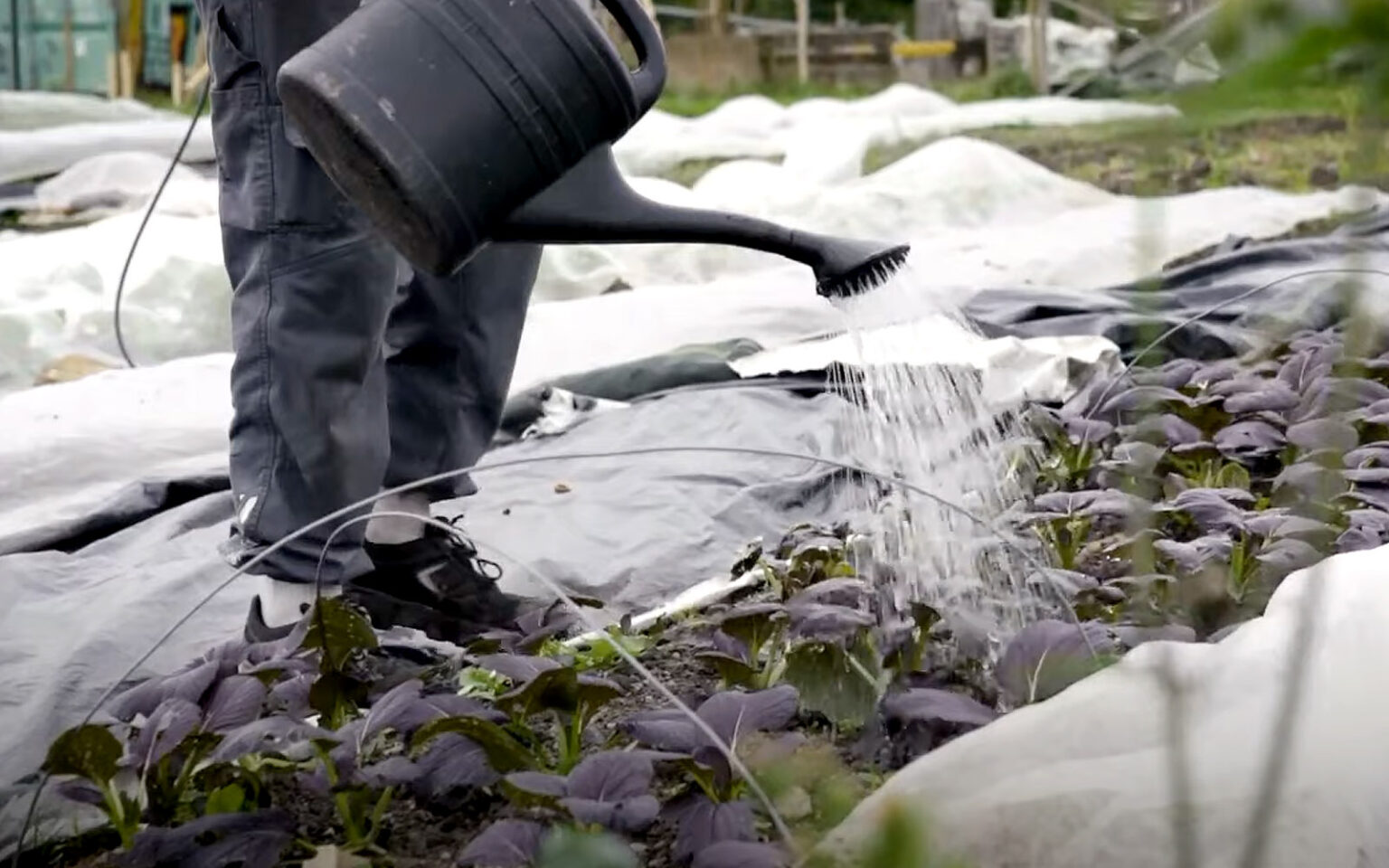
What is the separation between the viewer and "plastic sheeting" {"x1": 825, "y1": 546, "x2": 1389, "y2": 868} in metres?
0.92

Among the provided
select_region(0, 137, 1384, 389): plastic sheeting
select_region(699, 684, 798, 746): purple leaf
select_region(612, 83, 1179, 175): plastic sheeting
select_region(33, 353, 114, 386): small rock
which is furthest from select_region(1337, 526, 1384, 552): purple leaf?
select_region(612, 83, 1179, 175): plastic sheeting

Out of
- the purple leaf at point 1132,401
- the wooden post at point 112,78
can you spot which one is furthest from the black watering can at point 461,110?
the wooden post at point 112,78

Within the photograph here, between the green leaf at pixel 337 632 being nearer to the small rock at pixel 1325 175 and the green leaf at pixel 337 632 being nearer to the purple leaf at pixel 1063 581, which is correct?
the purple leaf at pixel 1063 581

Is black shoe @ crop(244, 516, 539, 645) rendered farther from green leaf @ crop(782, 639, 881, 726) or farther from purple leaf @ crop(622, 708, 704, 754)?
purple leaf @ crop(622, 708, 704, 754)

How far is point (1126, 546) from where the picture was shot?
1.84 meters

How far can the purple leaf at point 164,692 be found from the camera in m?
1.40

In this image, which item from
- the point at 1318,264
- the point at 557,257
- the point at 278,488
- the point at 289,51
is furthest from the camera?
the point at 557,257

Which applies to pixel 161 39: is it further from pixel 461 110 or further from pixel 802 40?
pixel 461 110

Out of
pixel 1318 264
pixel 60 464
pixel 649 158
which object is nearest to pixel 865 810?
pixel 60 464

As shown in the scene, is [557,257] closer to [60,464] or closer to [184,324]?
[184,324]

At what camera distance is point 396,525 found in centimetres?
203

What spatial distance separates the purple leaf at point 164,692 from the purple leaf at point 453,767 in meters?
0.25

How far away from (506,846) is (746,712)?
0.25 metres

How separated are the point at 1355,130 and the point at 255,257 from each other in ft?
4.82
